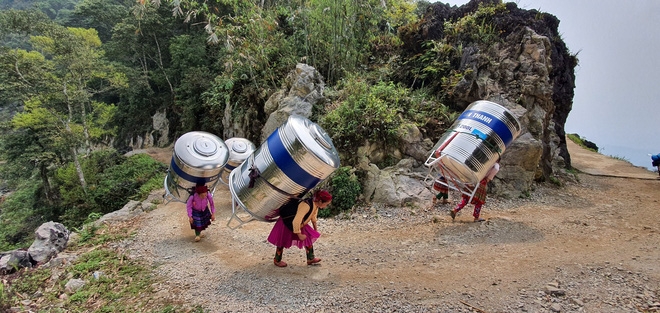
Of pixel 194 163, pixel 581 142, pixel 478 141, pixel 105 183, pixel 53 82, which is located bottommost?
pixel 105 183

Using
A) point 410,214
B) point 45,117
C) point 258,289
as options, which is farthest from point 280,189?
point 45,117

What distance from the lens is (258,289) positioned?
4.63 metres

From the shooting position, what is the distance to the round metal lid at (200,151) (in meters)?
6.61

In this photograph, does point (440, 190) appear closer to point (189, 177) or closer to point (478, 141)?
point (478, 141)

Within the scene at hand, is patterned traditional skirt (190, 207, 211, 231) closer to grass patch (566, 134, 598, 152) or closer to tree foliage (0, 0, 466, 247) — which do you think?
tree foliage (0, 0, 466, 247)

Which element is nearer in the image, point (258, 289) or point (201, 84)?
point (258, 289)

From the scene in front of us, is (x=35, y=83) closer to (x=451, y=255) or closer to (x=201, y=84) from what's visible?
(x=201, y=84)

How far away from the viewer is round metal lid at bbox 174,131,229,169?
6605 mm

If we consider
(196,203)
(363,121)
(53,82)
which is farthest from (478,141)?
(53,82)

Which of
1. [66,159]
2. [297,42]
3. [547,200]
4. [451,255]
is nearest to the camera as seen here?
[451,255]

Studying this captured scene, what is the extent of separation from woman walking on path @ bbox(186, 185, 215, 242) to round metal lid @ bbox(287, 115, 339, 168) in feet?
11.1

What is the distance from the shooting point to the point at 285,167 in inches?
168

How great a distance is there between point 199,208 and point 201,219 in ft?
1.04

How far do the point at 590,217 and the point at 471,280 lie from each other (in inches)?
177
